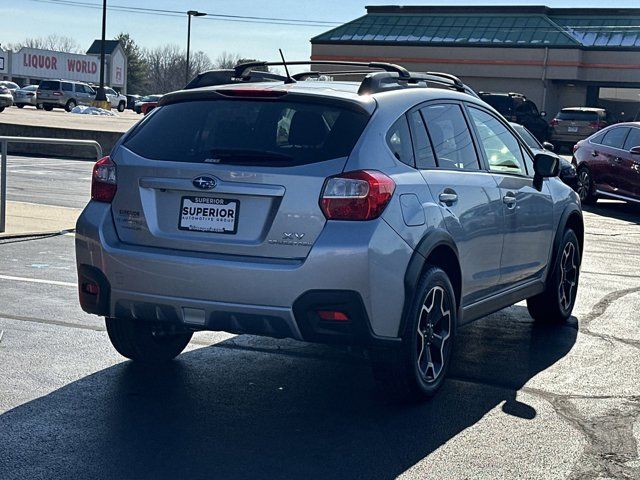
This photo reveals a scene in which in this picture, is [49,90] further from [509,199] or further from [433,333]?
[433,333]

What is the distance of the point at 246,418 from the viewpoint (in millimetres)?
5520

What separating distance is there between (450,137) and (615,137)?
13185mm

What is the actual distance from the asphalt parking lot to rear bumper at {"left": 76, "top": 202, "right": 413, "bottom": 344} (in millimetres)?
361

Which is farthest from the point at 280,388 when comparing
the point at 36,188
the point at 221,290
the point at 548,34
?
the point at 548,34

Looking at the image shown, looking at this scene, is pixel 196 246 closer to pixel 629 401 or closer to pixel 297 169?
pixel 297 169

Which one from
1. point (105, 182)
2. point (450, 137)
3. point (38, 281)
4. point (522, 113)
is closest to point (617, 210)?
point (38, 281)

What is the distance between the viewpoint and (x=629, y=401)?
6098 millimetres

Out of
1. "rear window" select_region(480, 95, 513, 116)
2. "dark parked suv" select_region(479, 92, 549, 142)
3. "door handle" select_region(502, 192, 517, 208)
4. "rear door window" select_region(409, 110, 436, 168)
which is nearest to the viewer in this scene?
"rear door window" select_region(409, 110, 436, 168)

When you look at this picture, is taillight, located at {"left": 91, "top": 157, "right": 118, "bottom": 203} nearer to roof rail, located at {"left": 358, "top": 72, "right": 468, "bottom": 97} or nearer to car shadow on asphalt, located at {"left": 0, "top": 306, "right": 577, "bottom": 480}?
car shadow on asphalt, located at {"left": 0, "top": 306, "right": 577, "bottom": 480}

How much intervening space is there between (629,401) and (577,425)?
0.65 m

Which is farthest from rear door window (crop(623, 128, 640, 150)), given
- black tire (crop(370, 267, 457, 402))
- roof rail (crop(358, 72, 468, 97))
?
black tire (crop(370, 267, 457, 402))

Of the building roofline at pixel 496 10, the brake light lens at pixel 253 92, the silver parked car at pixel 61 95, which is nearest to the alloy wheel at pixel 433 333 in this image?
the brake light lens at pixel 253 92

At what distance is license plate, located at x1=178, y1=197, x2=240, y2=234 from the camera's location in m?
5.48

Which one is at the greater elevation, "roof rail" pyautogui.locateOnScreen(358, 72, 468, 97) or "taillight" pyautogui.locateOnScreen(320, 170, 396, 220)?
"roof rail" pyautogui.locateOnScreen(358, 72, 468, 97)
